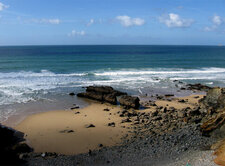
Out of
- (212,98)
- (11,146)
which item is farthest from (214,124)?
(11,146)

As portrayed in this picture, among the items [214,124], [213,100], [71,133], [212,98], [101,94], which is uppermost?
[212,98]

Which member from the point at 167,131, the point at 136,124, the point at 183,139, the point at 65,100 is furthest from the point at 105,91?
the point at 183,139

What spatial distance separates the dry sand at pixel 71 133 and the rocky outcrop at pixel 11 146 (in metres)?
0.59

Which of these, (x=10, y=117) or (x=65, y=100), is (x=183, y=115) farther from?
(x=10, y=117)

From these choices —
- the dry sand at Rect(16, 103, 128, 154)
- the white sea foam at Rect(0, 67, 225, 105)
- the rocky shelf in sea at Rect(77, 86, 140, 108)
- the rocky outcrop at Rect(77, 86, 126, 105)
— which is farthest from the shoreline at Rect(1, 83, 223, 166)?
the white sea foam at Rect(0, 67, 225, 105)

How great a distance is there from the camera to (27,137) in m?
15.1

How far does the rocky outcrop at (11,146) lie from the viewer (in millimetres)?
11633

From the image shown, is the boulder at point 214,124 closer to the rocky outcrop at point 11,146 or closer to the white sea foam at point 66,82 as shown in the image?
the rocky outcrop at point 11,146

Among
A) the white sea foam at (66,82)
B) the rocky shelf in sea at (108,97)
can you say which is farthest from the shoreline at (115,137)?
the white sea foam at (66,82)

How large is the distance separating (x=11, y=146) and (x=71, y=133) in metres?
4.01

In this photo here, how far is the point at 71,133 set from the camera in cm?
Answer: 1586

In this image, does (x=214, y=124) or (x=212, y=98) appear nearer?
(x=214, y=124)

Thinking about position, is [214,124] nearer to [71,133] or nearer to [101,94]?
[71,133]

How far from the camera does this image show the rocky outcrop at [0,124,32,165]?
11.6 metres
